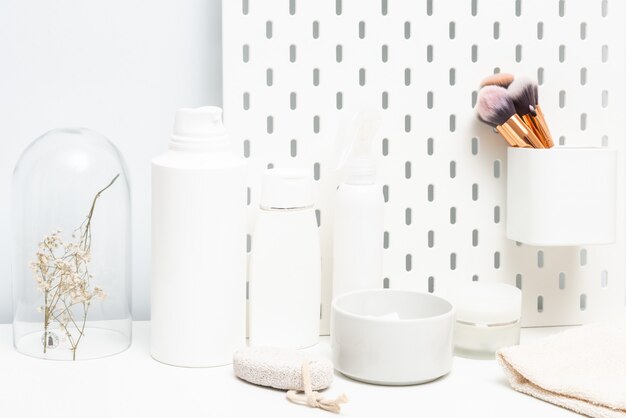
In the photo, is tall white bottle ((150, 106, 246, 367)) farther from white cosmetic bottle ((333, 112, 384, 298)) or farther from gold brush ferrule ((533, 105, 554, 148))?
gold brush ferrule ((533, 105, 554, 148))

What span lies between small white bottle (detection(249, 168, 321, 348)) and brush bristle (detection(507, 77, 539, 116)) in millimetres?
219

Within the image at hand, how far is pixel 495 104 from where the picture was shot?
888 millimetres

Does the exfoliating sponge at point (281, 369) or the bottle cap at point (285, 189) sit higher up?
the bottle cap at point (285, 189)

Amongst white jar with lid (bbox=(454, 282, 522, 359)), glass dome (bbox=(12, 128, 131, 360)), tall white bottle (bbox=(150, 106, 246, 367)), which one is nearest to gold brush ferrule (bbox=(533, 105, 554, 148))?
white jar with lid (bbox=(454, 282, 522, 359))

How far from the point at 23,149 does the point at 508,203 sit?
50 cm

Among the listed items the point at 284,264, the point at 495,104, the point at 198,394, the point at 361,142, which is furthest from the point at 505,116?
the point at 198,394

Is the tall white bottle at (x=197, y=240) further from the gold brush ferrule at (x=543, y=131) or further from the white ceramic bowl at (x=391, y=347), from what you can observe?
the gold brush ferrule at (x=543, y=131)

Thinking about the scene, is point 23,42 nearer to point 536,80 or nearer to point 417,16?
point 417,16

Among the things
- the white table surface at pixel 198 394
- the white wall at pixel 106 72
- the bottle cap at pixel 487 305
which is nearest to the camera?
the white table surface at pixel 198 394

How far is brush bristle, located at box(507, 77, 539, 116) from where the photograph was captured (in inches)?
34.8

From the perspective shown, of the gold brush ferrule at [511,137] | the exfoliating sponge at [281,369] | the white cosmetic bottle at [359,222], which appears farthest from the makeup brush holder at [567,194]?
the exfoliating sponge at [281,369]

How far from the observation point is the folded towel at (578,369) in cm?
71

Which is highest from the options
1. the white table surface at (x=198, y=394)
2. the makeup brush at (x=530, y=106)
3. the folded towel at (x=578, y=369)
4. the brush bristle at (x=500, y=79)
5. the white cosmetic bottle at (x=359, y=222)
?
the brush bristle at (x=500, y=79)

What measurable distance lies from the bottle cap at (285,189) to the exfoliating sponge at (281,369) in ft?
0.47
